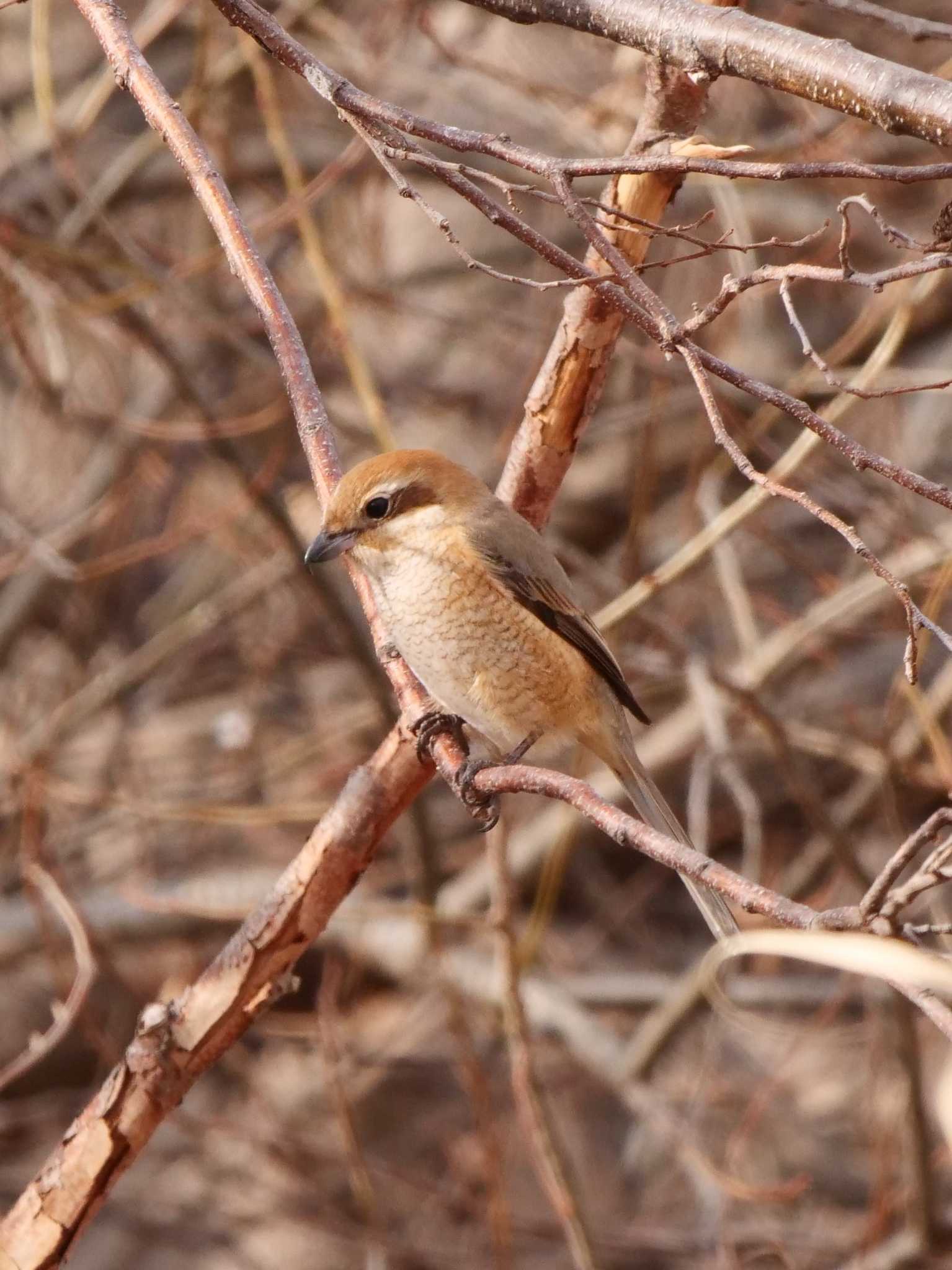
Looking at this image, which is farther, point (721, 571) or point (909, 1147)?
point (721, 571)

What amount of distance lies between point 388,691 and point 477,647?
1.76m

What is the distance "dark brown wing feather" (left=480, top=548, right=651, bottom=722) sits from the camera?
3.17m

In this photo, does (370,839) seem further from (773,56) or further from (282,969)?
(773,56)

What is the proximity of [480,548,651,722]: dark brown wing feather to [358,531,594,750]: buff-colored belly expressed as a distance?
22 millimetres

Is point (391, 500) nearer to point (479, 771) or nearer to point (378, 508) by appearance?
point (378, 508)

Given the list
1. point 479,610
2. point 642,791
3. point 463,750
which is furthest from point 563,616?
point 463,750

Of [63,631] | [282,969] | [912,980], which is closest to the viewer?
[912,980]

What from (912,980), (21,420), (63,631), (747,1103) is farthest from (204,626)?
(912,980)

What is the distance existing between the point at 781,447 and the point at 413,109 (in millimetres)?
2090

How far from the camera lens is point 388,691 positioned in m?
4.81

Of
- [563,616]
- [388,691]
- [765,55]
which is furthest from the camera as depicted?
[388,691]

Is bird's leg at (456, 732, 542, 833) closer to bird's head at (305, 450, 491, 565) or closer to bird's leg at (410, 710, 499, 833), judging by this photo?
bird's leg at (410, 710, 499, 833)

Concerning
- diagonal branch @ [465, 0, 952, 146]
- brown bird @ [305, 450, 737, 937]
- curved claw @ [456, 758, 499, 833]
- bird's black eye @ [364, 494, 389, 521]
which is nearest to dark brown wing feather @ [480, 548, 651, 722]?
brown bird @ [305, 450, 737, 937]

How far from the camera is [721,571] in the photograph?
15.5ft
